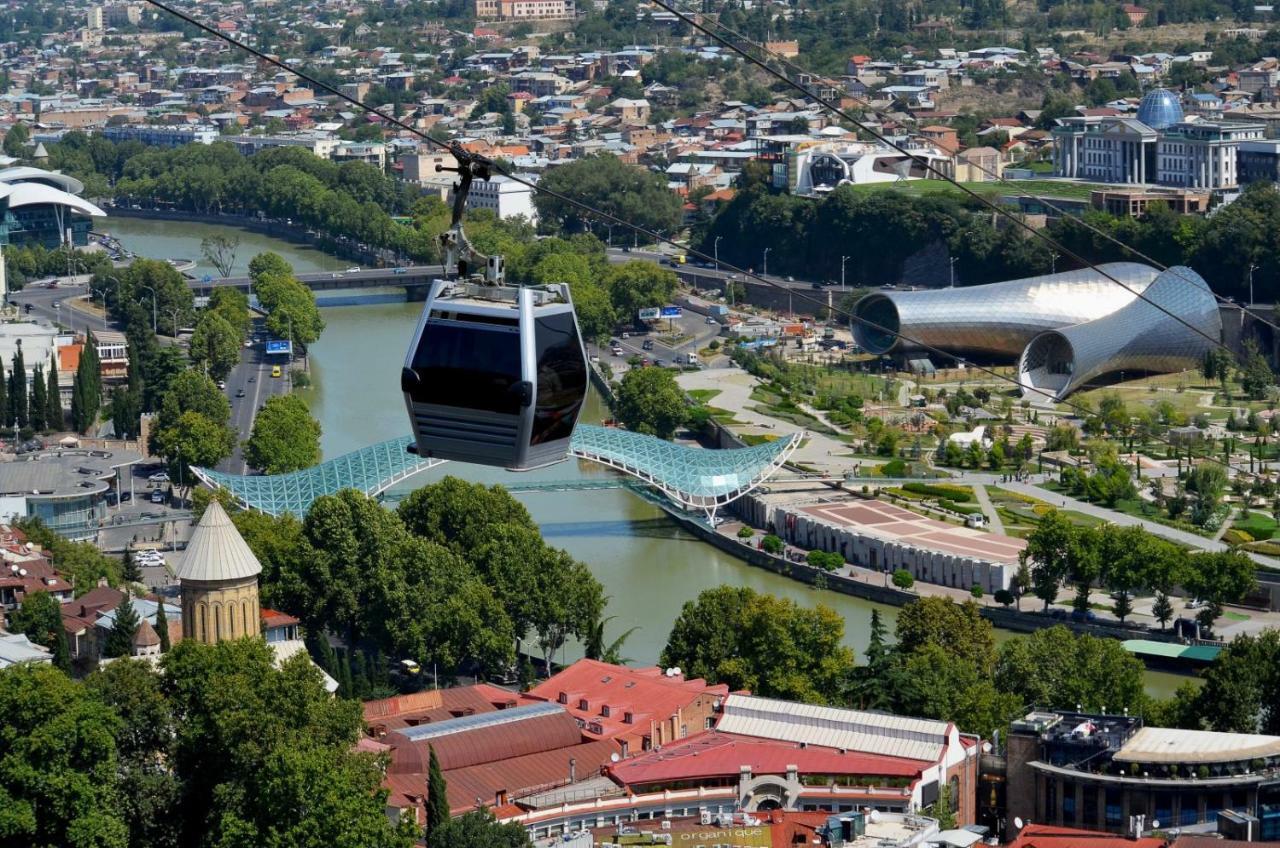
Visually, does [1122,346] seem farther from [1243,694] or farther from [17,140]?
[17,140]

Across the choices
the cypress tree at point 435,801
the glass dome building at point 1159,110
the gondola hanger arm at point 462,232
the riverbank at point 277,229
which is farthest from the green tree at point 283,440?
the glass dome building at point 1159,110

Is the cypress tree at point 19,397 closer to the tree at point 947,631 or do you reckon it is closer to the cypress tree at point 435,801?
the tree at point 947,631

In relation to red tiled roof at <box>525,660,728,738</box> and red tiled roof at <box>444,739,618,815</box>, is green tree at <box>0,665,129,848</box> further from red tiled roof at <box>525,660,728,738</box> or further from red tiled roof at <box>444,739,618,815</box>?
red tiled roof at <box>525,660,728,738</box>

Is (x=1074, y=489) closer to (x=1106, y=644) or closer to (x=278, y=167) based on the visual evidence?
(x=1106, y=644)

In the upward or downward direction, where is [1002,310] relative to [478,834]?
downward

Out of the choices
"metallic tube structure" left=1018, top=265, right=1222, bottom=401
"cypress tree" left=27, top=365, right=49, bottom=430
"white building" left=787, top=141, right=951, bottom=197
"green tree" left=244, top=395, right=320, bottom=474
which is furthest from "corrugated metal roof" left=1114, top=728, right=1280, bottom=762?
"white building" left=787, top=141, right=951, bottom=197

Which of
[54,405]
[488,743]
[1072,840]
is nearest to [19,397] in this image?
[54,405]
